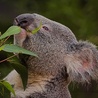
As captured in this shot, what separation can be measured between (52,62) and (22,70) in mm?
475

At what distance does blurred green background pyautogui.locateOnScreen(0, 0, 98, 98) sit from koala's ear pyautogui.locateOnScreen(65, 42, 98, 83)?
198 inches

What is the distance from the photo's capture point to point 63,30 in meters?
6.34

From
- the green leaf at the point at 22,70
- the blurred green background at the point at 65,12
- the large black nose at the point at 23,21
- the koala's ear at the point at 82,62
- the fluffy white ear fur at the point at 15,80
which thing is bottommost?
the fluffy white ear fur at the point at 15,80

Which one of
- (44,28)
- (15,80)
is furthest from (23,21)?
(15,80)

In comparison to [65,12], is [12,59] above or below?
below

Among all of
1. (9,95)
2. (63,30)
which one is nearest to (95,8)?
(63,30)

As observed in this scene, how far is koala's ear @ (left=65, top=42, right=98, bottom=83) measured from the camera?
6.13 metres

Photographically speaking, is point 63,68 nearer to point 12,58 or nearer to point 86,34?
point 12,58

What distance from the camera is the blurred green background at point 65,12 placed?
12250 millimetres

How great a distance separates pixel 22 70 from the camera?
5820mm

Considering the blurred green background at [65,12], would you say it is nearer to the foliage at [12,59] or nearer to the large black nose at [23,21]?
the large black nose at [23,21]

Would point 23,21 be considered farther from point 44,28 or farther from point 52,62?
point 52,62

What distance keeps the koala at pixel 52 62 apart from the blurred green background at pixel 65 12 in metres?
5.04

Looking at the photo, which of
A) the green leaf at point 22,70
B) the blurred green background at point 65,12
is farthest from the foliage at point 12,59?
the blurred green background at point 65,12
